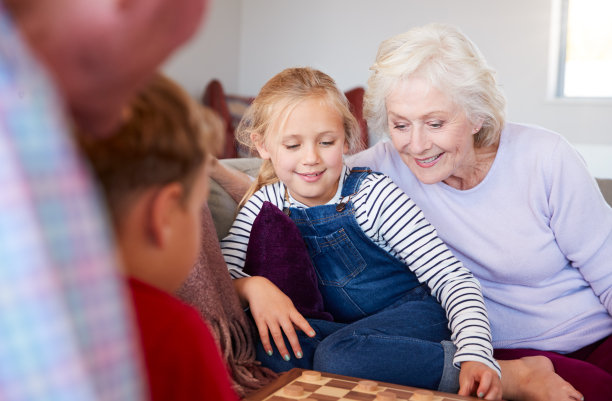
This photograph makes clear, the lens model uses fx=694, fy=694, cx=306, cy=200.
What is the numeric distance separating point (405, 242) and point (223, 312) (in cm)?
45

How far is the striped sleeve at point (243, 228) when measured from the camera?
1612mm

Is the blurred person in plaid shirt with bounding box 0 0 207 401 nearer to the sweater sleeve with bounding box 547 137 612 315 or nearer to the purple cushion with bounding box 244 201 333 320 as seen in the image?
the purple cushion with bounding box 244 201 333 320

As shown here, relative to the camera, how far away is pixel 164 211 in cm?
52

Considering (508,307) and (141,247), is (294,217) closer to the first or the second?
(508,307)

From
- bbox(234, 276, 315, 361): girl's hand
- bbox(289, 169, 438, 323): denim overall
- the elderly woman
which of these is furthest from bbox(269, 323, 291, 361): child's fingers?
the elderly woman

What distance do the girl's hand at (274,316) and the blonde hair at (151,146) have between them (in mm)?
889

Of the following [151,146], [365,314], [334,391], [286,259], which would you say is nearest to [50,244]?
[151,146]

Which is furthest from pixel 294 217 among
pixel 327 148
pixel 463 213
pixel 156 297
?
pixel 156 297

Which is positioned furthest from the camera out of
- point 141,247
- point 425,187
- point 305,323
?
point 425,187

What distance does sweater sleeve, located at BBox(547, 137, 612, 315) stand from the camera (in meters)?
1.60

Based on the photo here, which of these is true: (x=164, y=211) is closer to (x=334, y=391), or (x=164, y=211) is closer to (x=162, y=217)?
(x=162, y=217)

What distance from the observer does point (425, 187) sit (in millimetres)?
1763

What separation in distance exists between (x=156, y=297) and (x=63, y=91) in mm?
236

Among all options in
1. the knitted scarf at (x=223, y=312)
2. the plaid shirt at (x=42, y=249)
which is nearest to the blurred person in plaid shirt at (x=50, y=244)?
the plaid shirt at (x=42, y=249)
